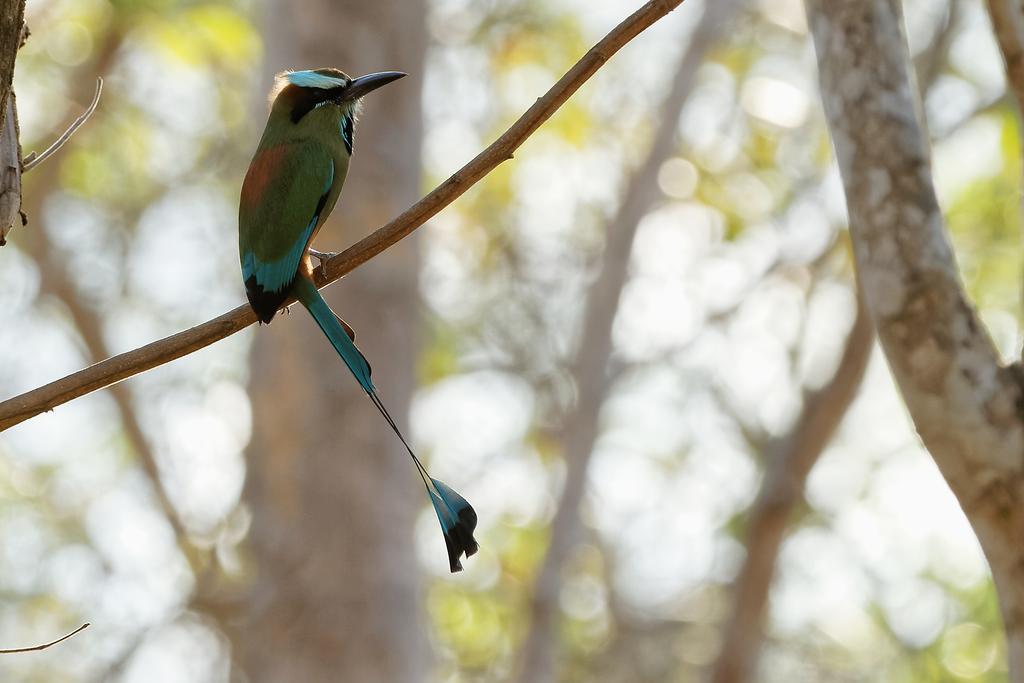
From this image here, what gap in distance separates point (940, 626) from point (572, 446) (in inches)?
228

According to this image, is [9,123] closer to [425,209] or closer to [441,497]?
[425,209]

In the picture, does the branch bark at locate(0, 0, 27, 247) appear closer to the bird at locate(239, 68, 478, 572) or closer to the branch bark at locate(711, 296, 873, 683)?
the bird at locate(239, 68, 478, 572)

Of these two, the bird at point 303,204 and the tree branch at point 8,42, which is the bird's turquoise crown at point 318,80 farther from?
the tree branch at point 8,42

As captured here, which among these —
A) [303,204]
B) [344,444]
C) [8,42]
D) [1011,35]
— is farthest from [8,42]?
[344,444]

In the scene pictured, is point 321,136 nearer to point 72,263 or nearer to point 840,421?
point 840,421

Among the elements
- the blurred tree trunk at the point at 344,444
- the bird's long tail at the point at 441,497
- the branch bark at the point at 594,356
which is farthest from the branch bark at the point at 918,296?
the branch bark at the point at 594,356

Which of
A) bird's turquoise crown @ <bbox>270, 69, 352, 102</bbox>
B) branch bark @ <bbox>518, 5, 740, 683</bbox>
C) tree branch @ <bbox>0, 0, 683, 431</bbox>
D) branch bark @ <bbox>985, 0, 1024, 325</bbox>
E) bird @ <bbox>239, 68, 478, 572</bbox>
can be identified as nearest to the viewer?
tree branch @ <bbox>0, 0, 683, 431</bbox>

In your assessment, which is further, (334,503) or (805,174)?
(805,174)

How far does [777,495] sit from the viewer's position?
22.3 ft

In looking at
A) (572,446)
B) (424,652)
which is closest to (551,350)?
(572,446)

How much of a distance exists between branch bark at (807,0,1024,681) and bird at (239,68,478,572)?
1.32 meters

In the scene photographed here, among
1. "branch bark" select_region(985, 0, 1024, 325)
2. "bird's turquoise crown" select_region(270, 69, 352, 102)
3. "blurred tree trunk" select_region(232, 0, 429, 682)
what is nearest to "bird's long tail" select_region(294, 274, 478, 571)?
"bird's turquoise crown" select_region(270, 69, 352, 102)

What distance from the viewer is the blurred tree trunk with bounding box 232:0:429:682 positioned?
20.9 feet

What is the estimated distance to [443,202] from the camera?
237cm
